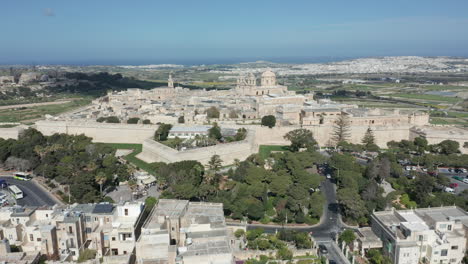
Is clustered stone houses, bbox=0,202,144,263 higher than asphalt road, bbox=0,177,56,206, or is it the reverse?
clustered stone houses, bbox=0,202,144,263

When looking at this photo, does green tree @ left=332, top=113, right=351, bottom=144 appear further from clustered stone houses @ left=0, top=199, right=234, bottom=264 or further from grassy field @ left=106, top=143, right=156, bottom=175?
clustered stone houses @ left=0, top=199, right=234, bottom=264

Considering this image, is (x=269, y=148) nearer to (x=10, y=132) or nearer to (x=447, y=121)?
(x=10, y=132)

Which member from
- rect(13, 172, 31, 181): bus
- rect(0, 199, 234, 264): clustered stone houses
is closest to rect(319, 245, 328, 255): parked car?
rect(0, 199, 234, 264): clustered stone houses

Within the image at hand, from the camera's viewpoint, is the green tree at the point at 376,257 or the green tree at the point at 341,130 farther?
the green tree at the point at 341,130

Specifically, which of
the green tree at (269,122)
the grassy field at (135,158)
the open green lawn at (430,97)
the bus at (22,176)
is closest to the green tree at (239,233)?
the grassy field at (135,158)

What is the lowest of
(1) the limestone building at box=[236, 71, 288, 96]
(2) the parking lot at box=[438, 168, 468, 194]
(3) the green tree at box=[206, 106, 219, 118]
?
(2) the parking lot at box=[438, 168, 468, 194]

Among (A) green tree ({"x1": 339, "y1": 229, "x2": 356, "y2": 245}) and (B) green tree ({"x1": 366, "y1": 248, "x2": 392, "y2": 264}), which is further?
(A) green tree ({"x1": 339, "y1": 229, "x2": 356, "y2": 245})

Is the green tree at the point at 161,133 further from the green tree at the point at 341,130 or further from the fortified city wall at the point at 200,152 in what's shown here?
the green tree at the point at 341,130
